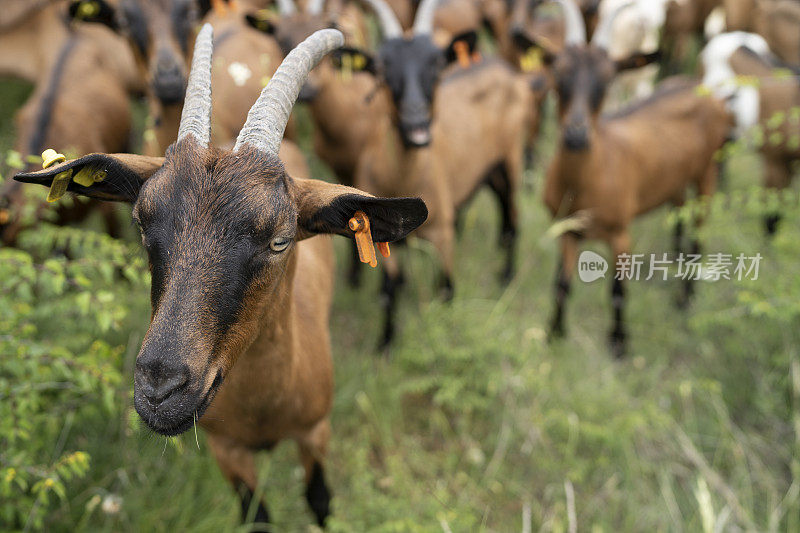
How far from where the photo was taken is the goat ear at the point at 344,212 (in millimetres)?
1928

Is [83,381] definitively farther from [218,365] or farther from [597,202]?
[597,202]

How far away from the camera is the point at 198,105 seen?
2043 mm

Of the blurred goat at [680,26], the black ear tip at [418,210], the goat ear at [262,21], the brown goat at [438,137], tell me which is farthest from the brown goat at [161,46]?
the blurred goat at [680,26]

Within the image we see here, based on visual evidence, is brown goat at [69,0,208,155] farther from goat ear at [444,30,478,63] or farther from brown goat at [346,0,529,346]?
goat ear at [444,30,478,63]

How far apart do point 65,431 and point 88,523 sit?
1.69 feet

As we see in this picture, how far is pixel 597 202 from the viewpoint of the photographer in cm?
484

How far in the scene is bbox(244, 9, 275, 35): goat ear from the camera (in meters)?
5.15

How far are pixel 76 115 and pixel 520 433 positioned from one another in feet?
13.7

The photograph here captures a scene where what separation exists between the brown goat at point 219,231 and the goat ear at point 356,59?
227cm

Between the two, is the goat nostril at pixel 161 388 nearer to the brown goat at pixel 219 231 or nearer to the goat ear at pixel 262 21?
the brown goat at pixel 219 231

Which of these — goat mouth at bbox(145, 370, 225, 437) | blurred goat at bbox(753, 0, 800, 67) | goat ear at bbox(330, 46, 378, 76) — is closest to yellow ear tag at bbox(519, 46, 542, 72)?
goat ear at bbox(330, 46, 378, 76)

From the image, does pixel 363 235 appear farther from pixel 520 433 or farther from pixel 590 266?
pixel 590 266

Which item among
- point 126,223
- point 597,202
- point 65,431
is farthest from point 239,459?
point 126,223

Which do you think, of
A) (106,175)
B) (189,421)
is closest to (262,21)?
(106,175)
